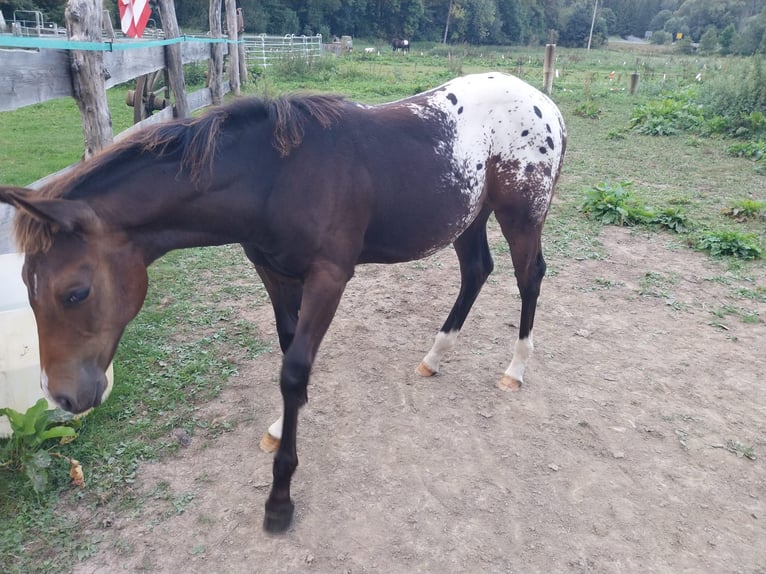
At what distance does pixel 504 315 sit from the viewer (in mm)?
4320

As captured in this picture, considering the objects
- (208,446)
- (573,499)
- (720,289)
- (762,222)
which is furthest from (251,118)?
(762,222)

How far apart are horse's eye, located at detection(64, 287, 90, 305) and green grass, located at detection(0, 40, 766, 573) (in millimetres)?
1056

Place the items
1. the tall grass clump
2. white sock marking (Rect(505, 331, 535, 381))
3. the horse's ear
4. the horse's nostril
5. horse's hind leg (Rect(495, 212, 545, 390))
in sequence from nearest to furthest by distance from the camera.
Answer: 1. the horse's ear
2. the horse's nostril
3. horse's hind leg (Rect(495, 212, 545, 390))
4. white sock marking (Rect(505, 331, 535, 381))
5. the tall grass clump

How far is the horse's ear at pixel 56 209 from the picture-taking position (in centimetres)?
164

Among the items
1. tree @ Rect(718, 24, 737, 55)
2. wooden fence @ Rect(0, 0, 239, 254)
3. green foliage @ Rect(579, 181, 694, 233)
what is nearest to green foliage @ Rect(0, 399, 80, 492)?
wooden fence @ Rect(0, 0, 239, 254)

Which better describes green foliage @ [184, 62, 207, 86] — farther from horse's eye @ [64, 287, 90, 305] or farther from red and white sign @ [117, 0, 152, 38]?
horse's eye @ [64, 287, 90, 305]

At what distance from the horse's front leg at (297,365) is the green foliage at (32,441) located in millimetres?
1028

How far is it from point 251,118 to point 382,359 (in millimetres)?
1899

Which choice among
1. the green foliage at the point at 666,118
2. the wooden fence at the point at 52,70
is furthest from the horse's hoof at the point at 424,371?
the green foliage at the point at 666,118

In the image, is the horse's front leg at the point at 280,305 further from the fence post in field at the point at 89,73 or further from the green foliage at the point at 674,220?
Answer: the green foliage at the point at 674,220

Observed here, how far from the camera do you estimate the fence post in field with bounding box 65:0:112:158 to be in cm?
393

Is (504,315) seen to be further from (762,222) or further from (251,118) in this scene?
(762,222)

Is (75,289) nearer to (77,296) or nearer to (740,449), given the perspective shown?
(77,296)

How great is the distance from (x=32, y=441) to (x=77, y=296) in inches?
44.4
